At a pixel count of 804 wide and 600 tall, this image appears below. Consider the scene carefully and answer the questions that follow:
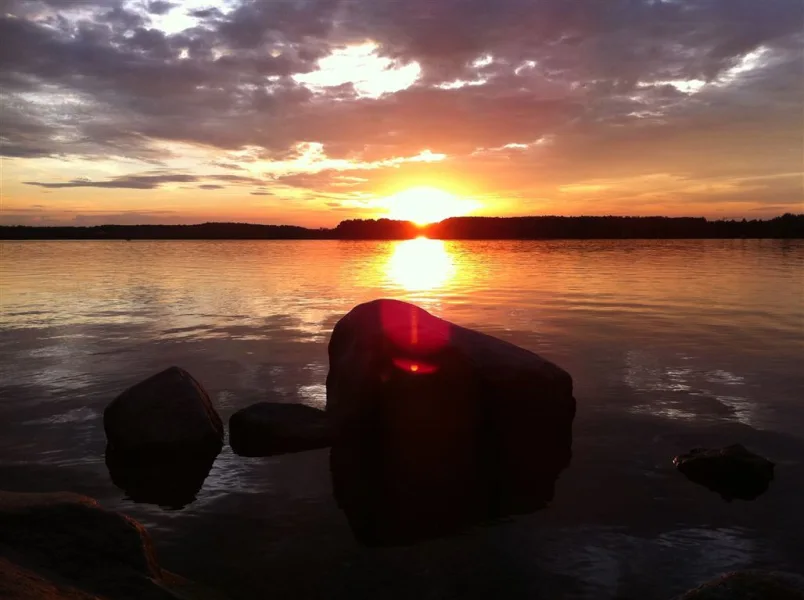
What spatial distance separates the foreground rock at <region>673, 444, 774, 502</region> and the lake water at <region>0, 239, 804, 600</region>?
182 millimetres

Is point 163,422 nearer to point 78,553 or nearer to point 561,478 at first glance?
point 78,553

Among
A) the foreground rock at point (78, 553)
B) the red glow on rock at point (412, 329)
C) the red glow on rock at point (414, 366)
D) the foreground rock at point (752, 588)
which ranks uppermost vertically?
the red glow on rock at point (412, 329)

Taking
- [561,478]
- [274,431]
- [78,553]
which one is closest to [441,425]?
[561,478]

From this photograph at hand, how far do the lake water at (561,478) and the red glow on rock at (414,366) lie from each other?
170 centimetres

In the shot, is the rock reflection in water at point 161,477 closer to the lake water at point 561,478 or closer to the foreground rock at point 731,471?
the lake water at point 561,478

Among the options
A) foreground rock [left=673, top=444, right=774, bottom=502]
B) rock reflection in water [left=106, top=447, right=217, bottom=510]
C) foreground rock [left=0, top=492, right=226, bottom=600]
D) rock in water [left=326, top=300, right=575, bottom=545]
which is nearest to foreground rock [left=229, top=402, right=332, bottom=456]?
rock in water [left=326, top=300, right=575, bottom=545]

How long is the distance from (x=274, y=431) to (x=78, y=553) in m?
4.03

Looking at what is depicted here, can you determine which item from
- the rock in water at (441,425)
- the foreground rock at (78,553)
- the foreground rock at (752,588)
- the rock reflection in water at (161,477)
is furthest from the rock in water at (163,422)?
the foreground rock at (752,588)

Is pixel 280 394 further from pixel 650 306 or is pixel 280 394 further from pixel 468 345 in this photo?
pixel 650 306

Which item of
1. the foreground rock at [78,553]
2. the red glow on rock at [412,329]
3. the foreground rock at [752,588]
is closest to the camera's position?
the foreground rock at [78,553]

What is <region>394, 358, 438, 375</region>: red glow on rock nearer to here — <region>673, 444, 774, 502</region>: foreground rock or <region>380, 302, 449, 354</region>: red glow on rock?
<region>380, 302, 449, 354</region>: red glow on rock

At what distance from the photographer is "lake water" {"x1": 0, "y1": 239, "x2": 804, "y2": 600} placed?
5020mm

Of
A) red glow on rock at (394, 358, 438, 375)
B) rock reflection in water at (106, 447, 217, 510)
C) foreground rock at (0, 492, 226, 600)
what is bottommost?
rock reflection in water at (106, 447, 217, 510)

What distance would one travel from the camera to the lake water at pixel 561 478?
5020 mm
